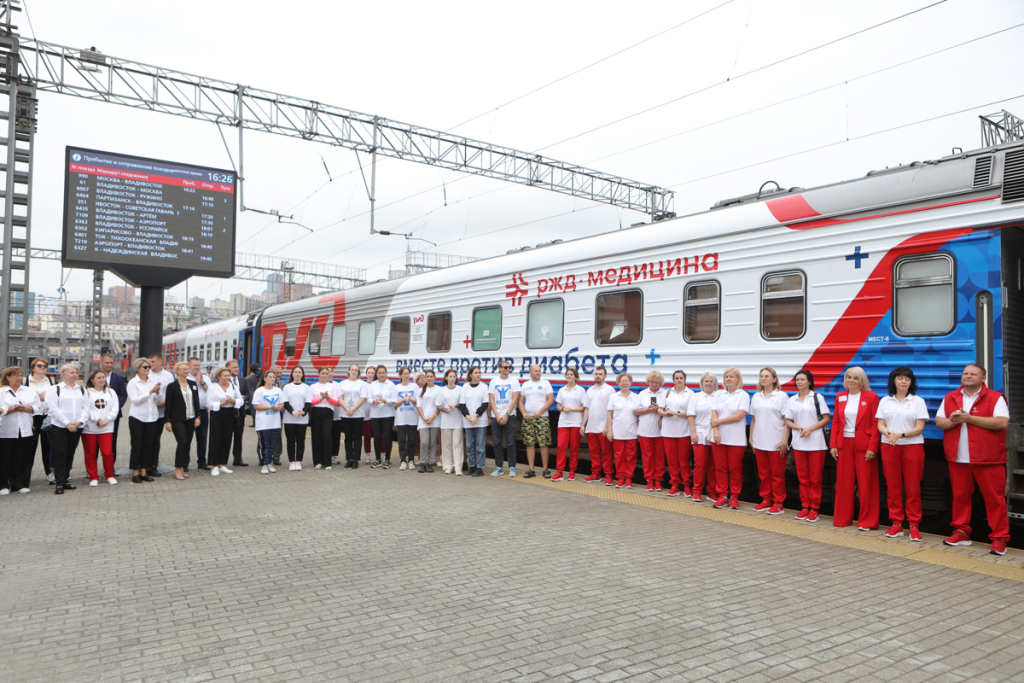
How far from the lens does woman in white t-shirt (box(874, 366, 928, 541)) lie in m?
6.40

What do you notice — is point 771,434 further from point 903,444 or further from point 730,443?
point 903,444

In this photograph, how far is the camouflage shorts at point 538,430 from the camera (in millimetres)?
10172

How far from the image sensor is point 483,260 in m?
12.5

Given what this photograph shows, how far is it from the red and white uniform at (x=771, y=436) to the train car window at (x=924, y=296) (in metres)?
1.38

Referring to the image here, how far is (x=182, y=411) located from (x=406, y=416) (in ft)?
10.6

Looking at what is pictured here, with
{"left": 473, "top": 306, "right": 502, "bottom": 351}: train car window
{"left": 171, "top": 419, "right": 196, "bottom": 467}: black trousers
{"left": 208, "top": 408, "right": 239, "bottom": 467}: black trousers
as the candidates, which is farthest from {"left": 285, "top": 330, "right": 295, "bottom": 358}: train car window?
{"left": 171, "top": 419, "right": 196, "bottom": 467}: black trousers

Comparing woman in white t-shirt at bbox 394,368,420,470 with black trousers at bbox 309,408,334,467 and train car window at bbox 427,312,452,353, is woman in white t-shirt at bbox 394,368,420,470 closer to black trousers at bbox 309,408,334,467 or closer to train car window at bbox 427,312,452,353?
black trousers at bbox 309,408,334,467

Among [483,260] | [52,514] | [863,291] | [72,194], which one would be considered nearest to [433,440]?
[483,260]

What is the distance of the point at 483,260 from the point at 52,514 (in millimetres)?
7416

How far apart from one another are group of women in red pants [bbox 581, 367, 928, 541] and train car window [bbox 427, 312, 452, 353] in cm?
431

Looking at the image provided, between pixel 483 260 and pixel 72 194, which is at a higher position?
pixel 72 194

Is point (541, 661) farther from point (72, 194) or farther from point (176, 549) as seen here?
point (72, 194)

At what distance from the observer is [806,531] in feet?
22.4

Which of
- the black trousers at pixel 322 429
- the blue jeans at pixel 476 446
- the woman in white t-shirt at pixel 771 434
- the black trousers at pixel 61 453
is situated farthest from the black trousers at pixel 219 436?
the woman in white t-shirt at pixel 771 434
